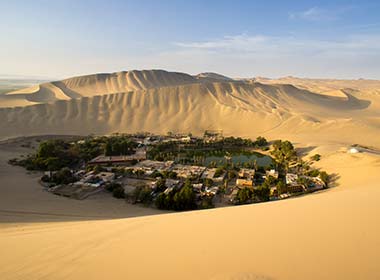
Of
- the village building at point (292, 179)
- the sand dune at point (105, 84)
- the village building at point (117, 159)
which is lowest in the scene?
the village building at point (117, 159)

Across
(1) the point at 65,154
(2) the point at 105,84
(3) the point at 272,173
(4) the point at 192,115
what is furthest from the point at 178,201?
(2) the point at 105,84

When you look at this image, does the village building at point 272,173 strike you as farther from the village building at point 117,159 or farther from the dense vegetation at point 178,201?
the village building at point 117,159

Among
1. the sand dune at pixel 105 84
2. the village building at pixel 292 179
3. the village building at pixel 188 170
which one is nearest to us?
the village building at pixel 292 179

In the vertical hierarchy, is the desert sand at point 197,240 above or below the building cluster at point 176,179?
above

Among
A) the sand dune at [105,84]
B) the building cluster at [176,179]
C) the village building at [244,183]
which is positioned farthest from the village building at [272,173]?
the sand dune at [105,84]

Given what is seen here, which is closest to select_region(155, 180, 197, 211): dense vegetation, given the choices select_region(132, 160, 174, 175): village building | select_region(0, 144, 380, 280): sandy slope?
select_region(132, 160, 174, 175): village building

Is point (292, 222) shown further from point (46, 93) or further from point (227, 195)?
point (46, 93)

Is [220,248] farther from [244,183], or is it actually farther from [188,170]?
[188,170]

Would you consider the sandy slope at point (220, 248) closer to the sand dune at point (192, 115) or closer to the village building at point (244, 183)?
the village building at point (244, 183)

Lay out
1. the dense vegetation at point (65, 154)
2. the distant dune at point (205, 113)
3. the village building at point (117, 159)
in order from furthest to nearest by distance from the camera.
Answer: the distant dune at point (205, 113) < the village building at point (117, 159) < the dense vegetation at point (65, 154)

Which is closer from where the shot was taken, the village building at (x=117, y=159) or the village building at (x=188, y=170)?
the village building at (x=188, y=170)

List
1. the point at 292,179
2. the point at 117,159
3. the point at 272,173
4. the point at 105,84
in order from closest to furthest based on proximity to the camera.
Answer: the point at 292,179, the point at 272,173, the point at 117,159, the point at 105,84
